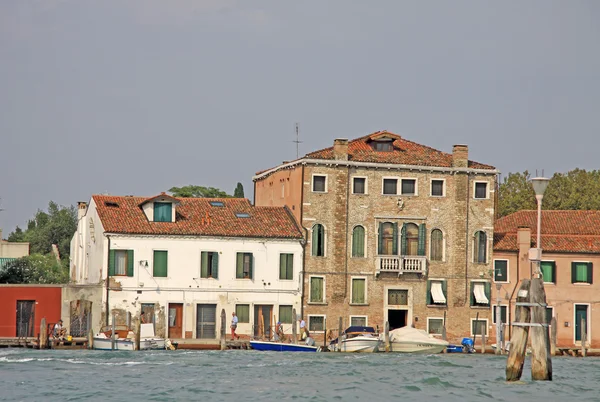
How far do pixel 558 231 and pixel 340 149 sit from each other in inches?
434

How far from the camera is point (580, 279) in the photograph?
54719 millimetres

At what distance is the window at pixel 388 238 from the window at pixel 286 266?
13.0 feet

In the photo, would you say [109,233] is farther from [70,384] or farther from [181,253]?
[70,384]

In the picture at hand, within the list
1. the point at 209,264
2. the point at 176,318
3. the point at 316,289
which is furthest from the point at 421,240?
the point at 176,318

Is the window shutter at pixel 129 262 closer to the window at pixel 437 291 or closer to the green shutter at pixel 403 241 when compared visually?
the green shutter at pixel 403 241

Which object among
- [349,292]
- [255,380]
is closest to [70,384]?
[255,380]

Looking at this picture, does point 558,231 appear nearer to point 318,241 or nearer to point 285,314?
point 318,241

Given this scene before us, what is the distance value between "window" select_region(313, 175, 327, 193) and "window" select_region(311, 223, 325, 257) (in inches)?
58.5

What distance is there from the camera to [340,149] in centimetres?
5403

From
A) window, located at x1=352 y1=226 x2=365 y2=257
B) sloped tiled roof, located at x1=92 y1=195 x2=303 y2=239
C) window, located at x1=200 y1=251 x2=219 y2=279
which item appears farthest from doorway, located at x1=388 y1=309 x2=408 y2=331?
window, located at x1=200 y1=251 x2=219 y2=279

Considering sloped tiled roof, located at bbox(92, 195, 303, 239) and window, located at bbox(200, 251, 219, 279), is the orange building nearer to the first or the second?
sloped tiled roof, located at bbox(92, 195, 303, 239)

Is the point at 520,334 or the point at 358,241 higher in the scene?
the point at 358,241

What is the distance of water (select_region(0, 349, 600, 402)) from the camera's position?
1267 inches

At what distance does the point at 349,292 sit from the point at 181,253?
7.56 meters
